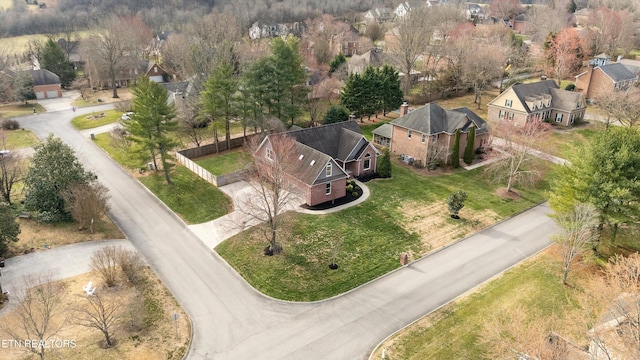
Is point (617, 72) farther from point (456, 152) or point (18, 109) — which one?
point (18, 109)

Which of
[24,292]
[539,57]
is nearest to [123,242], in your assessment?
[24,292]

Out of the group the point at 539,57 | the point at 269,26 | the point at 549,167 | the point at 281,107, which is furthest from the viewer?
the point at 269,26

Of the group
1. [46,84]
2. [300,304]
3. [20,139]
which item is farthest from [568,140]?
[46,84]

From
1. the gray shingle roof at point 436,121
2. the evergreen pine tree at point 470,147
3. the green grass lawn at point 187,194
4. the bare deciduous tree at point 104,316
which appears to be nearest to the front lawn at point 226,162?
the green grass lawn at point 187,194

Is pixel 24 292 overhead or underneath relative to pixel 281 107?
underneath

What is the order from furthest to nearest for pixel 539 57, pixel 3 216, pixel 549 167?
pixel 539 57
pixel 549 167
pixel 3 216

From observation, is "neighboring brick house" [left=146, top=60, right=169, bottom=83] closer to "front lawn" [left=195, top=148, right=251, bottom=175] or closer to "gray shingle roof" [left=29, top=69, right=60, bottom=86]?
"gray shingle roof" [left=29, top=69, right=60, bottom=86]

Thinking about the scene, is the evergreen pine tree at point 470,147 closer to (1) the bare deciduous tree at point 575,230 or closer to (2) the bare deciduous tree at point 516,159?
(2) the bare deciduous tree at point 516,159

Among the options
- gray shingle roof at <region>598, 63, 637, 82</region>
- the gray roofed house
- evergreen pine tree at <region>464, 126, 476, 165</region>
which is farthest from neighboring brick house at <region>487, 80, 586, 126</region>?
evergreen pine tree at <region>464, 126, 476, 165</region>

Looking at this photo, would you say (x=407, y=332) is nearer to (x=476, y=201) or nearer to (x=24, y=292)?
(x=476, y=201)
